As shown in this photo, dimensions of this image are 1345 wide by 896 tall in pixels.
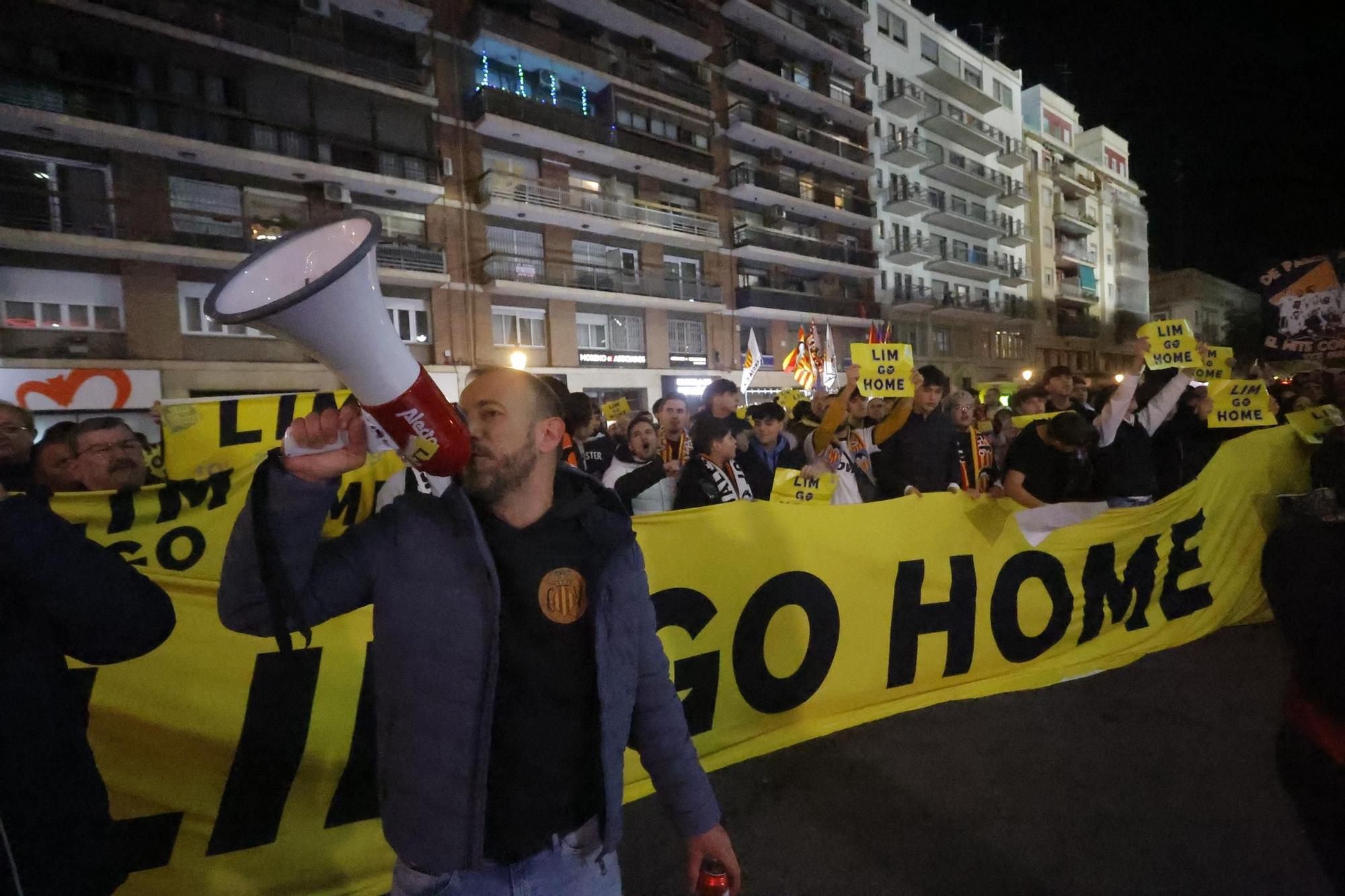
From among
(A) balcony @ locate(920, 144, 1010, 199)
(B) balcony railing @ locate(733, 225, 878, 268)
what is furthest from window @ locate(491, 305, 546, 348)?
(A) balcony @ locate(920, 144, 1010, 199)

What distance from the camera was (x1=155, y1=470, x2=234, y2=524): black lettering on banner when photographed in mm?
3959

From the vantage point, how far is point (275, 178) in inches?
685

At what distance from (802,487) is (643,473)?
96cm

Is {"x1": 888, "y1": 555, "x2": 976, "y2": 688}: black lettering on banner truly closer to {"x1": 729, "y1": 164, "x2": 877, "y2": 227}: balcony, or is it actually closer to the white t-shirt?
the white t-shirt

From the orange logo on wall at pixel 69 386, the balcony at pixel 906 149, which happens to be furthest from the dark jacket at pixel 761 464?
the balcony at pixel 906 149

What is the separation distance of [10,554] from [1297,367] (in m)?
33.2

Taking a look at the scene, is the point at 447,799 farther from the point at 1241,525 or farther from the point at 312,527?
the point at 1241,525

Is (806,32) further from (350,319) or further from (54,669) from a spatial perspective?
(54,669)

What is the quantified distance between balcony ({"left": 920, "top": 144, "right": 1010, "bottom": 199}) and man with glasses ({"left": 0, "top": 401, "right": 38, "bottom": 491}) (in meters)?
37.3

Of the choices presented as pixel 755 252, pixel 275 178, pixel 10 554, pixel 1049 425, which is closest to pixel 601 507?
pixel 10 554

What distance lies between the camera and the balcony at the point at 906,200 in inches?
1316

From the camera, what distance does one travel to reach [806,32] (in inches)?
1158

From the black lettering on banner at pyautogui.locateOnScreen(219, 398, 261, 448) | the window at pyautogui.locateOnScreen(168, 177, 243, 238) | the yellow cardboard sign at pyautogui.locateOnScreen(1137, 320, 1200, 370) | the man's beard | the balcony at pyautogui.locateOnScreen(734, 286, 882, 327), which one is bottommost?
the man's beard

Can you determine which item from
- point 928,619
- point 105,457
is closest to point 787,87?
point 928,619
